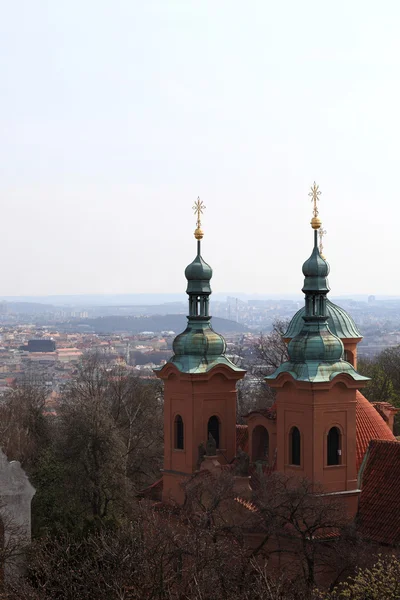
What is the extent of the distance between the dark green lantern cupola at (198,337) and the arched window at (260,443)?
2.37m

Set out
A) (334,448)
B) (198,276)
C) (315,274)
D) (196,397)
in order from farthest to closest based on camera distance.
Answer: (198,276) < (196,397) < (315,274) < (334,448)

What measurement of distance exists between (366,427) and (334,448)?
218 centimetres

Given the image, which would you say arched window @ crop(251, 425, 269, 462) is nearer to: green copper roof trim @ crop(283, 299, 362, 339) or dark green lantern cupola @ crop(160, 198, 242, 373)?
dark green lantern cupola @ crop(160, 198, 242, 373)

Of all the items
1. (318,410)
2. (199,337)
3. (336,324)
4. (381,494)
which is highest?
(336,324)

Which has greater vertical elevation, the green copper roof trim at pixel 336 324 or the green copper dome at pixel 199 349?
the green copper roof trim at pixel 336 324

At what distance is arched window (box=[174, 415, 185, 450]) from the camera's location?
138 ft

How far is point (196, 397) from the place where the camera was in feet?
136

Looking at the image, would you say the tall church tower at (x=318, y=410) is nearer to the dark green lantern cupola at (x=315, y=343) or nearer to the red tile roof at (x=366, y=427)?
the dark green lantern cupola at (x=315, y=343)

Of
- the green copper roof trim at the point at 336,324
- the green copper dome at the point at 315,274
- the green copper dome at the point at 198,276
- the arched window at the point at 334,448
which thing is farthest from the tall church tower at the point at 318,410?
the green copper dome at the point at 198,276

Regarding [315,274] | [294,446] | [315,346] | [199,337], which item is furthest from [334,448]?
[199,337]

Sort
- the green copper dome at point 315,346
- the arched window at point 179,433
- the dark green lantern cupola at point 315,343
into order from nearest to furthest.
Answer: the dark green lantern cupola at point 315,343
the green copper dome at point 315,346
the arched window at point 179,433

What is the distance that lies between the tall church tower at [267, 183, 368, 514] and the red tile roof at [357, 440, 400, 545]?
0.47 metres

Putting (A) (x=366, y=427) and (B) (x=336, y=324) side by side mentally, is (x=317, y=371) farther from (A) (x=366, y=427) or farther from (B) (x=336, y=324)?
(B) (x=336, y=324)

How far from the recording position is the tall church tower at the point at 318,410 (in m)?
37.0
